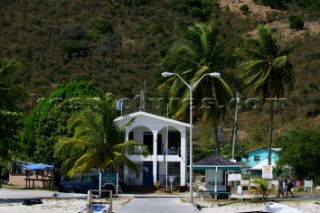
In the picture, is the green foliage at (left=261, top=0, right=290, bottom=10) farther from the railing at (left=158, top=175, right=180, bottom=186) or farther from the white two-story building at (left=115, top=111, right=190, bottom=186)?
the railing at (left=158, top=175, right=180, bottom=186)

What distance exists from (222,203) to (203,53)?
58.5 ft

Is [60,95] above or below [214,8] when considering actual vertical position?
below

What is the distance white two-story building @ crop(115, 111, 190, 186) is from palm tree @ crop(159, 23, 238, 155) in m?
1.86

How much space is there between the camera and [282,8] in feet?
469

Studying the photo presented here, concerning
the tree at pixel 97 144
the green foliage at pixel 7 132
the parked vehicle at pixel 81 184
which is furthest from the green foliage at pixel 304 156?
the green foliage at pixel 7 132

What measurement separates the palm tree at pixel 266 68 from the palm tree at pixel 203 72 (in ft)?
11.6

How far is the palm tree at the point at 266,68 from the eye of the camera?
2119 inches

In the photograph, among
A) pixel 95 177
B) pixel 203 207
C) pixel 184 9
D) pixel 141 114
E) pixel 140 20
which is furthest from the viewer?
pixel 184 9

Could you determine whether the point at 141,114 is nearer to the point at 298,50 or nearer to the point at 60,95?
the point at 60,95

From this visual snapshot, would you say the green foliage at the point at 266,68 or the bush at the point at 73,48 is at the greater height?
the bush at the point at 73,48

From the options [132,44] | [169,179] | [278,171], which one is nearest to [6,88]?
[169,179]

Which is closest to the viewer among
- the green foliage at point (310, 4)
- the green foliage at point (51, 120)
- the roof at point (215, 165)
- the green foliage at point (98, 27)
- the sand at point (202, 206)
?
the sand at point (202, 206)

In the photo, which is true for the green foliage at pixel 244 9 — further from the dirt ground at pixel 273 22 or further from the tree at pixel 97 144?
the tree at pixel 97 144

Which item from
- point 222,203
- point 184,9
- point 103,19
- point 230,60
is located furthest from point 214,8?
point 222,203
